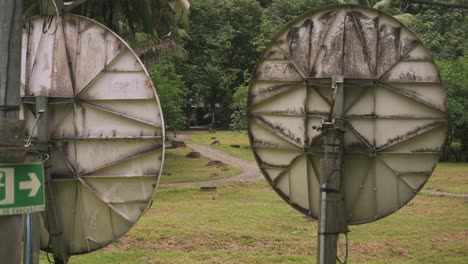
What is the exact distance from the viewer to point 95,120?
6.26 metres

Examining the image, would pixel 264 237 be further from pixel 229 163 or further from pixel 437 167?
pixel 437 167

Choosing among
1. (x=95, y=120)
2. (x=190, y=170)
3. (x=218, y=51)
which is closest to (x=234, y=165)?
(x=190, y=170)

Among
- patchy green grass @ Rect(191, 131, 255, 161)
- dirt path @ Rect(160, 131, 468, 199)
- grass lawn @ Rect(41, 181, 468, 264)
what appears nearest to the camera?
grass lawn @ Rect(41, 181, 468, 264)

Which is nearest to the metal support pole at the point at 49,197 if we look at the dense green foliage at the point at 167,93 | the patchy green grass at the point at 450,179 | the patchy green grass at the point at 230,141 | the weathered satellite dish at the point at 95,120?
the weathered satellite dish at the point at 95,120

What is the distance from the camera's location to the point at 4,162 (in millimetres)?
3584

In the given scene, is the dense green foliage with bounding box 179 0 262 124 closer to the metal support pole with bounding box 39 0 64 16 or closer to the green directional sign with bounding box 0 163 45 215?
the metal support pole with bounding box 39 0 64 16

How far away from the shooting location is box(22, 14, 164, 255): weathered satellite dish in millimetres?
6234

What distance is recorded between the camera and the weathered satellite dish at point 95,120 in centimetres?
623

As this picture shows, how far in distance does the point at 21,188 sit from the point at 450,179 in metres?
28.9

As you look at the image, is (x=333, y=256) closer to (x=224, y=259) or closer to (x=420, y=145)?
(x=420, y=145)

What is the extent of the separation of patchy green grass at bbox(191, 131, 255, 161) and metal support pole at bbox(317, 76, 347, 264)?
101 feet

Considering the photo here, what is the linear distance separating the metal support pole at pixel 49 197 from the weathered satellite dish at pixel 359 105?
2.44m


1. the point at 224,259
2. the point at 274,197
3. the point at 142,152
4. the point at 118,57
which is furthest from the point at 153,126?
the point at 274,197

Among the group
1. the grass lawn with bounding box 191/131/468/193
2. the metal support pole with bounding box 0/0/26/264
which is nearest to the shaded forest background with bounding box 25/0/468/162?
the grass lawn with bounding box 191/131/468/193
